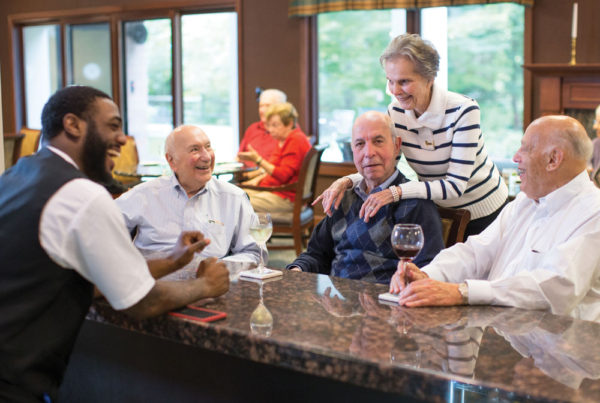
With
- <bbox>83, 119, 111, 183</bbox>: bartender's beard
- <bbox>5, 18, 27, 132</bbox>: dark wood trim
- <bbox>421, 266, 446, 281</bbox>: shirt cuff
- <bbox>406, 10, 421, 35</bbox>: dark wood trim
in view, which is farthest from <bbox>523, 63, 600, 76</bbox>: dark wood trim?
<bbox>5, 18, 27, 132</bbox>: dark wood trim

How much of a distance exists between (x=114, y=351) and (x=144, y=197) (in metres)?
0.84

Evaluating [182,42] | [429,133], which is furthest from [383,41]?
[429,133]

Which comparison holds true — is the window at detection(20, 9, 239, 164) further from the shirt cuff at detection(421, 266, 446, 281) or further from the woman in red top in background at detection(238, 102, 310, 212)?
the shirt cuff at detection(421, 266, 446, 281)

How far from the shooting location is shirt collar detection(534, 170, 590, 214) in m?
2.13

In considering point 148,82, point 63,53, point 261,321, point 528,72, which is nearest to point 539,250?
point 261,321

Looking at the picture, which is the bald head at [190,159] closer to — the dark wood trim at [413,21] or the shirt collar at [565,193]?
the shirt collar at [565,193]

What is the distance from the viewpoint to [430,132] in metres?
2.80

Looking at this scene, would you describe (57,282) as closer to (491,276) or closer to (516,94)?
(491,276)

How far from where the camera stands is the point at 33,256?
155 centimetres

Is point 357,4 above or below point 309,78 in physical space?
above

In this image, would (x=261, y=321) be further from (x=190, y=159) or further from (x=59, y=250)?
(x=190, y=159)

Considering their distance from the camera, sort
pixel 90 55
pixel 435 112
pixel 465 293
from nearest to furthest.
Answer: pixel 465 293, pixel 435 112, pixel 90 55

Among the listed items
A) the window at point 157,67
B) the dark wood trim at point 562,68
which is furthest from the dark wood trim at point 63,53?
the dark wood trim at point 562,68

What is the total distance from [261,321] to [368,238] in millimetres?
1032
